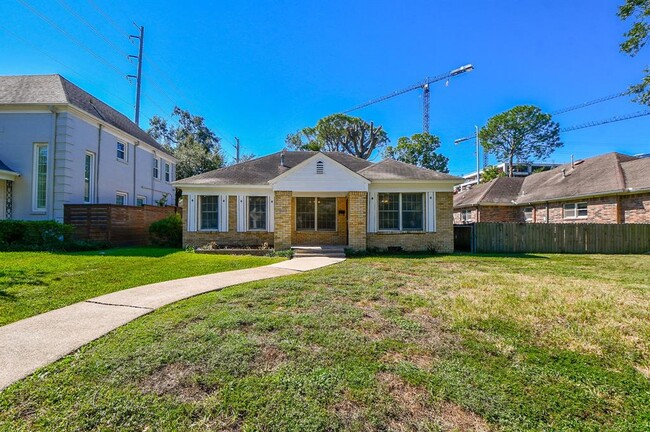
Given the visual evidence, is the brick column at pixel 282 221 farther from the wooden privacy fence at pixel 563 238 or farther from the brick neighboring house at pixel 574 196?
the brick neighboring house at pixel 574 196

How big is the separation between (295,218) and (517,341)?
A: 37.5 feet

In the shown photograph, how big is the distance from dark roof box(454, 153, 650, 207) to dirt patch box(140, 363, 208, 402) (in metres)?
21.3

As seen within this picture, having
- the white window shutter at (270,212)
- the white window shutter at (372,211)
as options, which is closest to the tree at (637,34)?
the white window shutter at (372,211)

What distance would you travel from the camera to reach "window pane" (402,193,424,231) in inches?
507

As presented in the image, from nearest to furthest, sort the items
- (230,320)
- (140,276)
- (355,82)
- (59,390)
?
(59,390) → (230,320) → (140,276) → (355,82)

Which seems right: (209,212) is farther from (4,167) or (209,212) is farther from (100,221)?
(4,167)

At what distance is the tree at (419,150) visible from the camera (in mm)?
36719

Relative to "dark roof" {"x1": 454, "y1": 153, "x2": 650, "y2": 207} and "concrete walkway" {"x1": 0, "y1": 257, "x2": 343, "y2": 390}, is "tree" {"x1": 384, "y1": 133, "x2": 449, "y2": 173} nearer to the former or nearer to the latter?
"dark roof" {"x1": 454, "y1": 153, "x2": 650, "y2": 207}

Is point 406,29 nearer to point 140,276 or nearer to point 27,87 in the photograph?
point 140,276

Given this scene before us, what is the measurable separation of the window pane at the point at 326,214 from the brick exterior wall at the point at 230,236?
2509 mm

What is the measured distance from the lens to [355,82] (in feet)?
69.6

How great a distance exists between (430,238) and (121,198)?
17.3 meters

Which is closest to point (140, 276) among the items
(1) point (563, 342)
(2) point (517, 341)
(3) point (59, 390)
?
(3) point (59, 390)

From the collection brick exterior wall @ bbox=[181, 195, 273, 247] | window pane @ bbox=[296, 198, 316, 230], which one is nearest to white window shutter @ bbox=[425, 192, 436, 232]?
window pane @ bbox=[296, 198, 316, 230]
